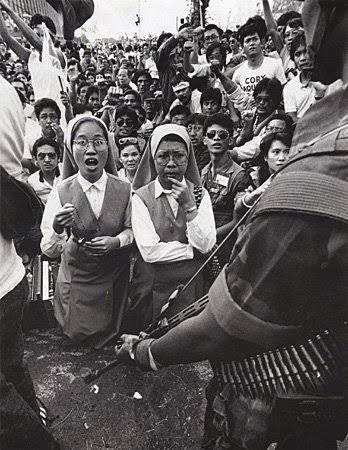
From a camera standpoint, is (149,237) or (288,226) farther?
(149,237)

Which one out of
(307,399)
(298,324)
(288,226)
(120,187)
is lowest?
(120,187)

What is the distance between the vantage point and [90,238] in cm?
372

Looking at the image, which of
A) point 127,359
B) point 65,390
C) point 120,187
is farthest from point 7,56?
point 127,359

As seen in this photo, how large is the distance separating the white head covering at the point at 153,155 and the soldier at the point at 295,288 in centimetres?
239

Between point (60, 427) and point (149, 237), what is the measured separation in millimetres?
1477

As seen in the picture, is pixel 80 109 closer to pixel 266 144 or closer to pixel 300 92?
pixel 300 92

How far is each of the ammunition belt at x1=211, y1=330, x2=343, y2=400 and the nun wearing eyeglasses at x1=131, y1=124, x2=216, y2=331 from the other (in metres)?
2.15

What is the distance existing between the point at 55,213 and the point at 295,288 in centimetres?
282

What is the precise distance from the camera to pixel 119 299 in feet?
13.0

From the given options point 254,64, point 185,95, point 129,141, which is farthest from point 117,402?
point 254,64

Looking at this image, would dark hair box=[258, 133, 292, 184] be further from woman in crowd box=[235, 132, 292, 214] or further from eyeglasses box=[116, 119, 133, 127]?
eyeglasses box=[116, 119, 133, 127]

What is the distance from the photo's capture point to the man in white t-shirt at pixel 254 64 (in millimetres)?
6082

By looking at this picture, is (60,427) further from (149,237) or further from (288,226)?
(288,226)

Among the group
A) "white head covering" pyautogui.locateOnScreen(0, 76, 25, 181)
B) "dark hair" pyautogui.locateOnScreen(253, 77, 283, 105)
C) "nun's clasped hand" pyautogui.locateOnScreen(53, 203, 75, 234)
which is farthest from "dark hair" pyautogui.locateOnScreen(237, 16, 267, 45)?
"white head covering" pyautogui.locateOnScreen(0, 76, 25, 181)
